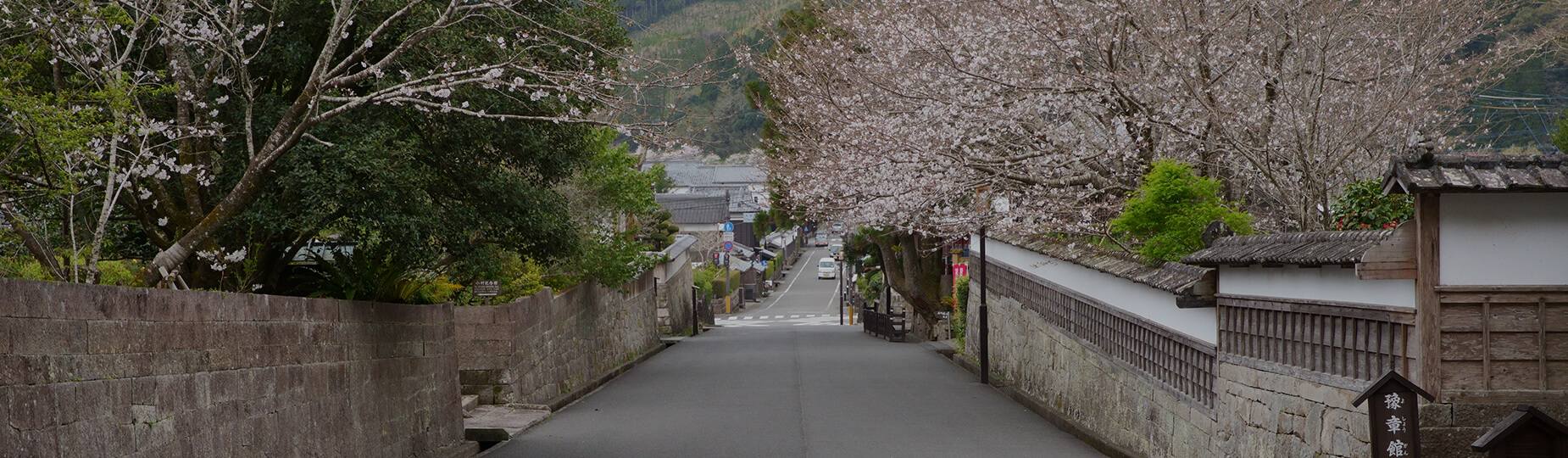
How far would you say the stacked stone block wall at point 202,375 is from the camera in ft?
16.7

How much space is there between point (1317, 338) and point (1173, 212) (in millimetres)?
3516

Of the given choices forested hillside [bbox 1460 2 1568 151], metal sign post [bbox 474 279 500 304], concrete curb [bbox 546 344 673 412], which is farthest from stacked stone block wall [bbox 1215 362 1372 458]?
forested hillside [bbox 1460 2 1568 151]

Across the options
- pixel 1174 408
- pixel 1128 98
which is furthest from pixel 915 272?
pixel 1174 408

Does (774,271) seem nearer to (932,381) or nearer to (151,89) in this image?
(932,381)

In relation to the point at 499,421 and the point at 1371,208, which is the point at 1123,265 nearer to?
the point at 1371,208

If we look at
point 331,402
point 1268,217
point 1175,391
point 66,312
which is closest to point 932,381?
point 1268,217

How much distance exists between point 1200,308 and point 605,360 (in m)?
15.9

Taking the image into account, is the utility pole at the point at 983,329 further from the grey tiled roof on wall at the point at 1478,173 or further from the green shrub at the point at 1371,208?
the grey tiled roof on wall at the point at 1478,173

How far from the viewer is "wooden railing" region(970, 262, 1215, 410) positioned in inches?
376

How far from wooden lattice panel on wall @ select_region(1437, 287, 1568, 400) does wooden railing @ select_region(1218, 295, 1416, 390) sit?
0.68 feet

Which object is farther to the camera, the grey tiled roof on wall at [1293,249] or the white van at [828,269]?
the white van at [828,269]

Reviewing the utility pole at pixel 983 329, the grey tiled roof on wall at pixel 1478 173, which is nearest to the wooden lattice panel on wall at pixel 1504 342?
the grey tiled roof on wall at pixel 1478 173

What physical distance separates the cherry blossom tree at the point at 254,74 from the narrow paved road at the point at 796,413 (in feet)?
13.8

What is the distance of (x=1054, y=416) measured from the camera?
14.7 metres
